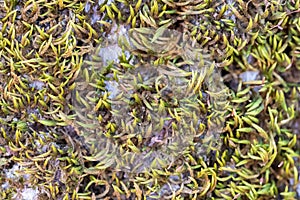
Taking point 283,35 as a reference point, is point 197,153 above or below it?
below

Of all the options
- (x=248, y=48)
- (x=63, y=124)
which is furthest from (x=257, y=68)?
(x=63, y=124)

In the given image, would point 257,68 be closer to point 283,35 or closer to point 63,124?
point 283,35

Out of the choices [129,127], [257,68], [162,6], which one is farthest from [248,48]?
[129,127]

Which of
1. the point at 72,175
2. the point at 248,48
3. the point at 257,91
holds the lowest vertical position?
the point at 72,175

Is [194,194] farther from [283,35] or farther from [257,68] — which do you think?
[283,35]

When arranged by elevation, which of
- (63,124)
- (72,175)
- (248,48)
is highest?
(248,48)

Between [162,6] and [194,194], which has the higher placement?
[162,6]
